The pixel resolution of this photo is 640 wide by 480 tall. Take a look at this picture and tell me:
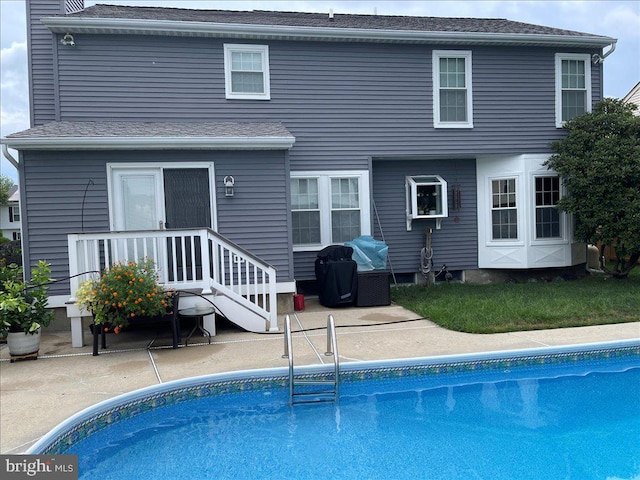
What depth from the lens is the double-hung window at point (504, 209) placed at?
10371 mm

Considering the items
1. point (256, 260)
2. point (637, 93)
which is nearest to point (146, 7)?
point (256, 260)

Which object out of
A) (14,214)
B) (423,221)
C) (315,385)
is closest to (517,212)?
(423,221)

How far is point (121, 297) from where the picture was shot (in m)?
5.84

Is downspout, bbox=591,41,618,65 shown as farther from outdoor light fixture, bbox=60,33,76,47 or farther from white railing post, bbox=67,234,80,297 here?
white railing post, bbox=67,234,80,297

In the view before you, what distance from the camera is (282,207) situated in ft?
27.2

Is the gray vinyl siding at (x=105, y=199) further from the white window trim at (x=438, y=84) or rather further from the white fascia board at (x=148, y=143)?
the white window trim at (x=438, y=84)

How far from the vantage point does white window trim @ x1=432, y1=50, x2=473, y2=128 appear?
9.88m

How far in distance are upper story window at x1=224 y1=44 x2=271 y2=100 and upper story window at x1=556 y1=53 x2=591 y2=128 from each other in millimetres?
6085

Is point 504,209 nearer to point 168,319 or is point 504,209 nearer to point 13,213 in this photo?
point 168,319

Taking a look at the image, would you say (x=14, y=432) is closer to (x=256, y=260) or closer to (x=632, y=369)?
(x=256, y=260)

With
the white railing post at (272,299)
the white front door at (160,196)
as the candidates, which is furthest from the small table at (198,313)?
the white front door at (160,196)

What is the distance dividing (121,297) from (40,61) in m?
5.48

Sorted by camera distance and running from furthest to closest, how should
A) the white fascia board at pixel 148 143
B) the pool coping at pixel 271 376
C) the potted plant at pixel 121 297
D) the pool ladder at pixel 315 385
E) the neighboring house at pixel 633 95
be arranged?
the neighboring house at pixel 633 95 < the white fascia board at pixel 148 143 < the potted plant at pixel 121 297 < the pool ladder at pixel 315 385 < the pool coping at pixel 271 376

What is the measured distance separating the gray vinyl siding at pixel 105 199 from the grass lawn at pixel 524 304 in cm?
269
